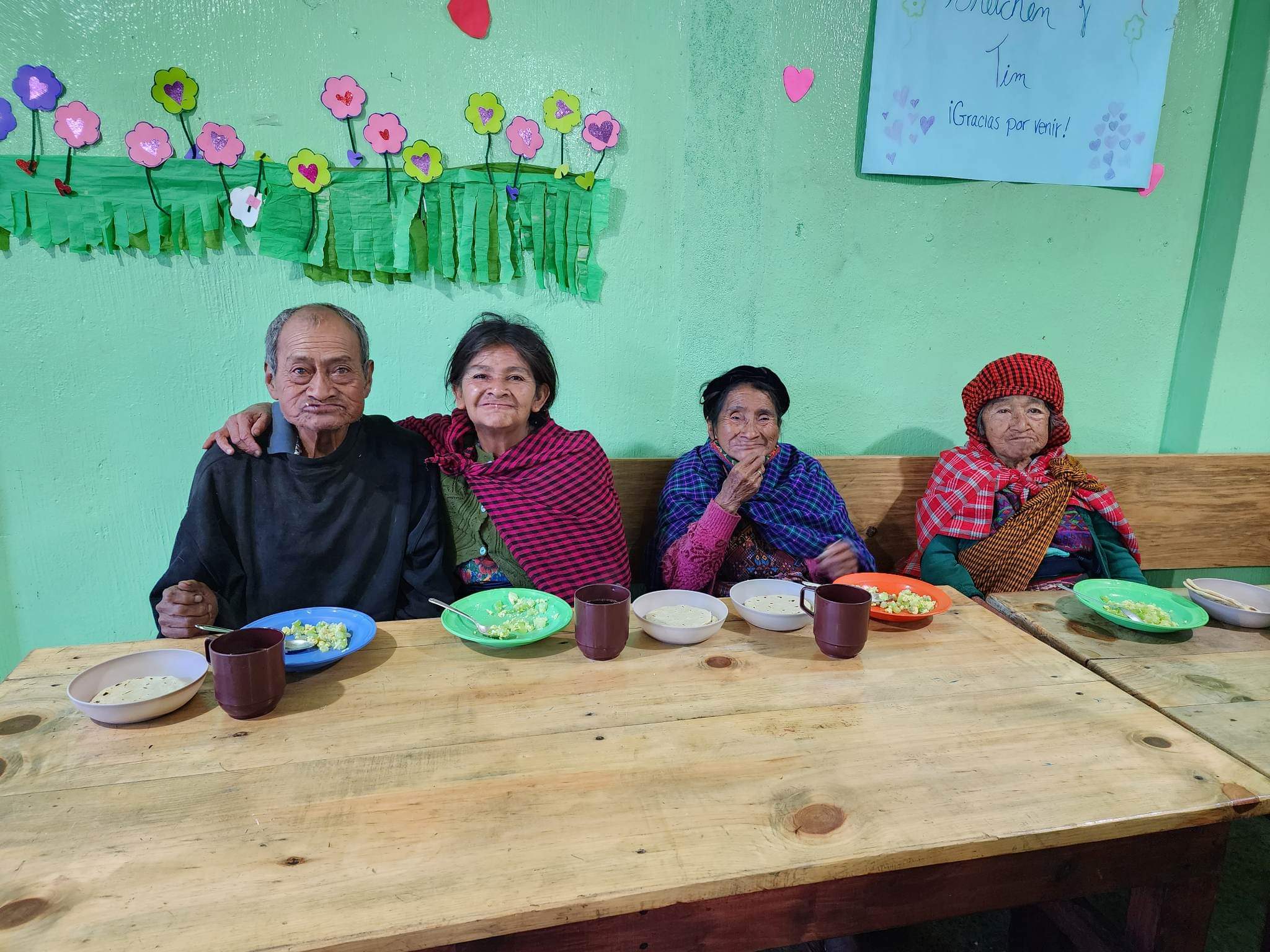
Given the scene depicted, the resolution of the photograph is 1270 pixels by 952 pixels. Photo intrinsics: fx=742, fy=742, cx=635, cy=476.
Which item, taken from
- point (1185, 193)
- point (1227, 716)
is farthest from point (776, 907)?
point (1185, 193)

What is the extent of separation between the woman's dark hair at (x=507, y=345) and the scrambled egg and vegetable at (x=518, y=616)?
0.71 m

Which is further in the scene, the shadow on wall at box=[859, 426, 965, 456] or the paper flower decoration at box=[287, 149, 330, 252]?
the shadow on wall at box=[859, 426, 965, 456]

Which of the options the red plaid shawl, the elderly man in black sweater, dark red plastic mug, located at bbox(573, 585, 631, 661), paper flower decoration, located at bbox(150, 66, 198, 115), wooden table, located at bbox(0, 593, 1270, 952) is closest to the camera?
wooden table, located at bbox(0, 593, 1270, 952)

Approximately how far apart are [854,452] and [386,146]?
1.96m

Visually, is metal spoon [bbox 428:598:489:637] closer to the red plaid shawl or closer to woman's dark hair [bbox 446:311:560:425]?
the red plaid shawl

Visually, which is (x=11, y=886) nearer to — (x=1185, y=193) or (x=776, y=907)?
(x=776, y=907)

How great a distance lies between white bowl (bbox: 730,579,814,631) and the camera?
5.03ft

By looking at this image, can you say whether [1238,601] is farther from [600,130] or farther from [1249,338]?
[600,130]

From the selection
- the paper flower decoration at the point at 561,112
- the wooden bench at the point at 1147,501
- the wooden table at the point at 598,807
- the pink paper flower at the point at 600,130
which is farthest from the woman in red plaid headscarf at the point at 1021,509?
the paper flower decoration at the point at 561,112

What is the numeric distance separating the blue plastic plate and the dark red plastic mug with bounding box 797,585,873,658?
87 centimetres

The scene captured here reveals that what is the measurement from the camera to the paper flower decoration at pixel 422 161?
2.30m

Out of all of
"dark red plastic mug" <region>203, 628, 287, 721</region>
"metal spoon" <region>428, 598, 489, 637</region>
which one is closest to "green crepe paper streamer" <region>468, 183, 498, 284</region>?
"metal spoon" <region>428, 598, 489, 637</region>

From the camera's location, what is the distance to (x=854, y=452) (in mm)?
2891

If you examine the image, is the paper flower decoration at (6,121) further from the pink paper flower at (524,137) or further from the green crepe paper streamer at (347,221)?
the pink paper flower at (524,137)
